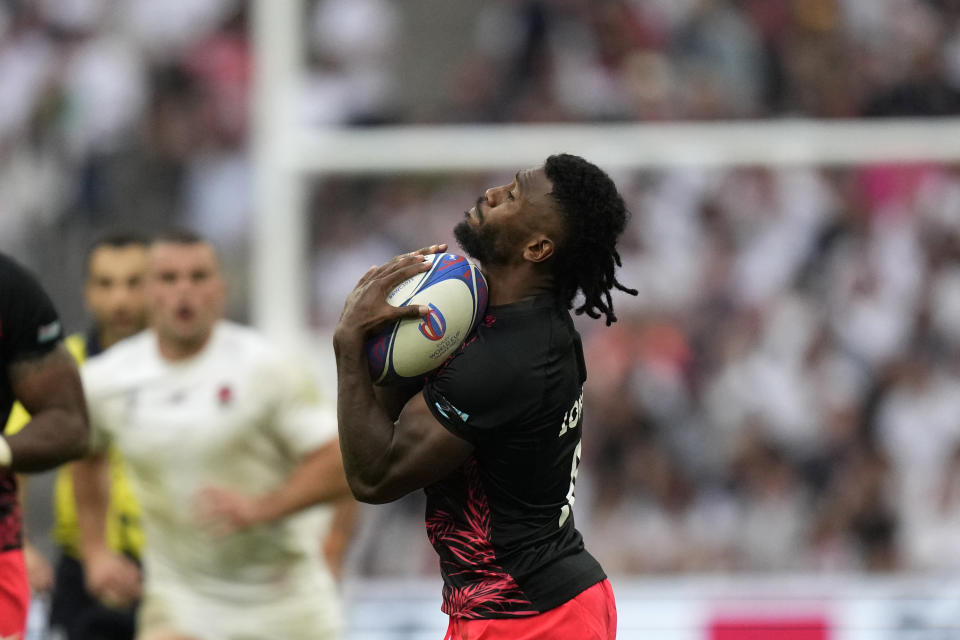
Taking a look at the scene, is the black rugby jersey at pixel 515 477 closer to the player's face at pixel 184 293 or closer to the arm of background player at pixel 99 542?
the player's face at pixel 184 293

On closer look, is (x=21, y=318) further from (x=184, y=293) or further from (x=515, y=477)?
(x=184, y=293)

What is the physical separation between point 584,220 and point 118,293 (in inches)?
139

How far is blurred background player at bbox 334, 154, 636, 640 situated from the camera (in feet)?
12.3

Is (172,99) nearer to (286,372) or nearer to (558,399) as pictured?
(286,372)

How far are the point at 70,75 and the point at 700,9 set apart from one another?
16.6 ft

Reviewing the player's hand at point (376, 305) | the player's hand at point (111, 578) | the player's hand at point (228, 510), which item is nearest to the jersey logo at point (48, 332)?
the player's hand at point (376, 305)

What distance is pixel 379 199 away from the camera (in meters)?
10.0

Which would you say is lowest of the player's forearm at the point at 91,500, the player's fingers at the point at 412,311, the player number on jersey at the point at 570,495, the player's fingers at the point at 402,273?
the player's forearm at the point at 91,500

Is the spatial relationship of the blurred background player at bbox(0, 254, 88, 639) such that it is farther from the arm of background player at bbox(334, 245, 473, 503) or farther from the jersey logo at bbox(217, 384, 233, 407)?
the jersey logo at bbox(217, 384, 233, 407)

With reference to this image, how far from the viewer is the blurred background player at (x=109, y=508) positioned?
→ 6.50 meters

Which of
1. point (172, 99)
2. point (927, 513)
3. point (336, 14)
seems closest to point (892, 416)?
point (927, 513)

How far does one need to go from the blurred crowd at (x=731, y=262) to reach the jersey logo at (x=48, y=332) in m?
5.30

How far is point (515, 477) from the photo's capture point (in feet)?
12.8

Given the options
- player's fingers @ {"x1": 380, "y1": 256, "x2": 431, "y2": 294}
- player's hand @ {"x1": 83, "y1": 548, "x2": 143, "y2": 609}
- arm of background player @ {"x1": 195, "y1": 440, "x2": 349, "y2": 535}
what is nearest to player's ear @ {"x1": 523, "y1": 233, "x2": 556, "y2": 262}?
player's fingers @ {"x1": 380, "y1": 256, "x2": 431, "y2": 294}
